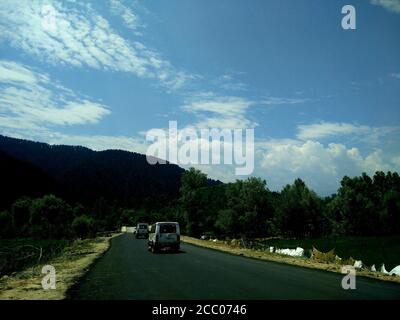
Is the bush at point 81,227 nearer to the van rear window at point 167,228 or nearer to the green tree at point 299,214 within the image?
the green tree at point 299,214

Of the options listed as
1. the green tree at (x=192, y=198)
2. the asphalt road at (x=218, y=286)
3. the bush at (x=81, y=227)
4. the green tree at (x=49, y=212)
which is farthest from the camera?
the green tree at (x=49, y=212)

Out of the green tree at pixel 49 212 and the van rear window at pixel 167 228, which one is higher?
the van rear window at pixel 167 228

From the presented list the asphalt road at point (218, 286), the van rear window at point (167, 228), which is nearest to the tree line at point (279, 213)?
the van rear window at point (167, 228)

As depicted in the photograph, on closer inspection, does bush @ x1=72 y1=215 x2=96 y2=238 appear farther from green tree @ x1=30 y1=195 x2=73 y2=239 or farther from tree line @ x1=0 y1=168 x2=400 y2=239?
green tree @ x1=30 y1=195 x2=73 y2=239

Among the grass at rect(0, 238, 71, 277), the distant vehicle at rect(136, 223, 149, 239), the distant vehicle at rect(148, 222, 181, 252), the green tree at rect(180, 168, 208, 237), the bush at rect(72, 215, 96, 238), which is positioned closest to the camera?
the grass at rect(0, 238, 71, 277)

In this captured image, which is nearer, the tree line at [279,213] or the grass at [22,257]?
the grass at [22,257]

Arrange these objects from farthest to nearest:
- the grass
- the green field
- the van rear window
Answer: the green field → the van rear window → the grass

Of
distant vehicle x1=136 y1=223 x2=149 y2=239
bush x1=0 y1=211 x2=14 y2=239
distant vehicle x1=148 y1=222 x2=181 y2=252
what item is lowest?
bush x1=0 y1=211 x2=14 y2=239

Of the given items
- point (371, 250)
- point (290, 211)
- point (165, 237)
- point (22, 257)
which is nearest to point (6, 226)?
point (290, 211)

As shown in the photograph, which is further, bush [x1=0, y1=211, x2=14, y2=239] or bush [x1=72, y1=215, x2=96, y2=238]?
bush [x1=0, y1=211, x2=14, y2=239]

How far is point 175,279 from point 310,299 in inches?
255

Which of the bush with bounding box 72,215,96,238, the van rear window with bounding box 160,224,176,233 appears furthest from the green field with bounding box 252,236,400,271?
the bush with bounding box 72,215,96,238

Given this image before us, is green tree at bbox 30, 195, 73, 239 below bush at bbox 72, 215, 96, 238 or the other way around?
the other way around
